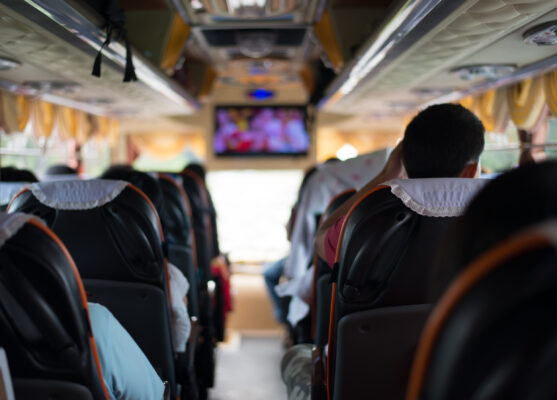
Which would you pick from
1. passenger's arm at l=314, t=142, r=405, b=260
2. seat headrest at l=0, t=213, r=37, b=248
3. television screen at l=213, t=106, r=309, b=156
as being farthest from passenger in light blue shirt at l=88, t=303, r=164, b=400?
television screen at l=213, t=106, r=309, b=156

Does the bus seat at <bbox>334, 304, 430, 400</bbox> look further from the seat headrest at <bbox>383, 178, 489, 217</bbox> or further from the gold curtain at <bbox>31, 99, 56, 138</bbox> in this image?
the gold curtain at <bbox>31, 99, 56, 138</bbox>

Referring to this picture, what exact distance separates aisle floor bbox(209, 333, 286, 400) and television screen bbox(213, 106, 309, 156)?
4.99m

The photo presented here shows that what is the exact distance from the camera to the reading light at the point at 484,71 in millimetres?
3652

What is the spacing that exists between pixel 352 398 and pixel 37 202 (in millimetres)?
1297

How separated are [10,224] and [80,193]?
0.83m

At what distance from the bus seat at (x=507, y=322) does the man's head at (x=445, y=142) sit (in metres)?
0.98

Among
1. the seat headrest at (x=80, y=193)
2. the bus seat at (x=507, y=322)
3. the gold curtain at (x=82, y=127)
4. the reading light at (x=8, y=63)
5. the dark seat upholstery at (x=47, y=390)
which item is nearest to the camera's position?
the bus seat at (x=507, y=322)

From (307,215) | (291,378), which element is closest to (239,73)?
(307,215)

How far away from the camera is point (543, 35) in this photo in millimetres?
2611

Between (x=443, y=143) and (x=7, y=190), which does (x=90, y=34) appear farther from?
(x=443, y=143)

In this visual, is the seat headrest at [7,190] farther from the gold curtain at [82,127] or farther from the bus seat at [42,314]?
the gold curtain at [82,127]

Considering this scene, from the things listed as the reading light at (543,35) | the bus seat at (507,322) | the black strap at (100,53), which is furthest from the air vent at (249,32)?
the bus seat at (507,322)

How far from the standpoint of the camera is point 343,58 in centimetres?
448

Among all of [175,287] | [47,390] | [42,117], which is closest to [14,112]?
[42,117]
